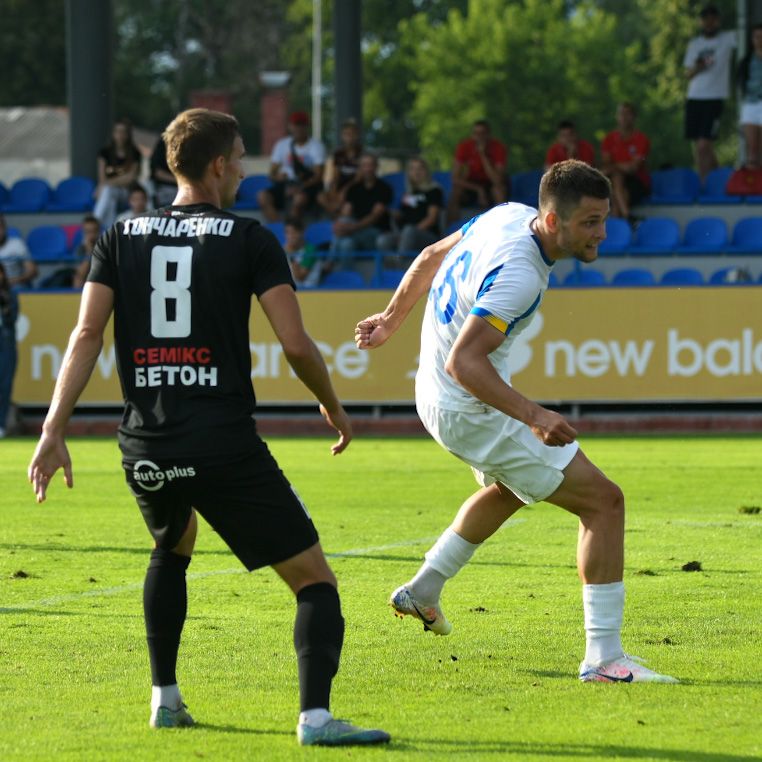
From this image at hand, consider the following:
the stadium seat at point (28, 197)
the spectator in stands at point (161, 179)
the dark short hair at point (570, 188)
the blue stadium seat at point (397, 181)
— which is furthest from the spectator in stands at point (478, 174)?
the dark short hair at point (570, 188)

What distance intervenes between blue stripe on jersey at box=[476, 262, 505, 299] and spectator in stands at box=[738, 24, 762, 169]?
16884 mm

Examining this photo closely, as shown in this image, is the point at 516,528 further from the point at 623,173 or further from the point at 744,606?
the point at 623,173

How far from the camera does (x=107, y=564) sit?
942cm

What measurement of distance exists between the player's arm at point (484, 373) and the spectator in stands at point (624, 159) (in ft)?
54.3

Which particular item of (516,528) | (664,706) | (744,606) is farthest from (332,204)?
(664,706)

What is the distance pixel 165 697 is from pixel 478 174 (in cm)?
→ 1783

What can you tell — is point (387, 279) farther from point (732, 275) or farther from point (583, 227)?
point (583, 227)

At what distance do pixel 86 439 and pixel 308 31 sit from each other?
6779 cm

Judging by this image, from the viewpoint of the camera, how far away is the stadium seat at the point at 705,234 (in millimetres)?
21688

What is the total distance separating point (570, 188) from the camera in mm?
6070

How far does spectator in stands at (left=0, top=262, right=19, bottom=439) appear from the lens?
1906 centimetres

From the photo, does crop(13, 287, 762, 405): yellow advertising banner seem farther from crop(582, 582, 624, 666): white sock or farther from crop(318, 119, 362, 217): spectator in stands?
crop(582, 582, 624, 666): white sock

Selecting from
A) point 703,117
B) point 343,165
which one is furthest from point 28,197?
point 703,117

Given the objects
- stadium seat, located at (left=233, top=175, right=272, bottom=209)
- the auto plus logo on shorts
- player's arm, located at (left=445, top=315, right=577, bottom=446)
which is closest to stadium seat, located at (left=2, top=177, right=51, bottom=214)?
stadium seat, located at (left=233, top=175, right=272, bottom=209)
